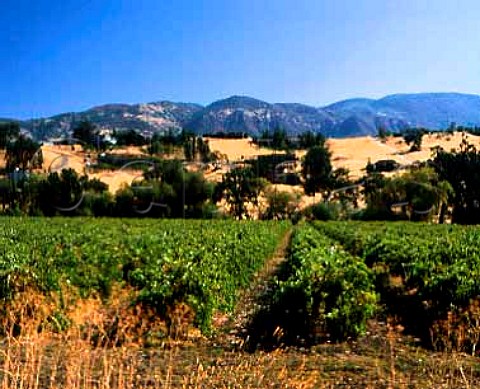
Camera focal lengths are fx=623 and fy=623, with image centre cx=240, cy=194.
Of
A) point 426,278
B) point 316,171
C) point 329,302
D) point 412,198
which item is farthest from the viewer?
point 316,171

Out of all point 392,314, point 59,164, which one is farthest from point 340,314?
point 59,164

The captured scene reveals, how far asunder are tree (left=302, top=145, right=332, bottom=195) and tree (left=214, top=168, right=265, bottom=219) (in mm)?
20771

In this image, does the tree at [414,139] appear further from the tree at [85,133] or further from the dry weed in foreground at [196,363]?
the dry weed in foreground at [196,363]

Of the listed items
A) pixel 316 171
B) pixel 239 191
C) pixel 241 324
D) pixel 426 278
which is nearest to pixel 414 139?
pixel 316 171

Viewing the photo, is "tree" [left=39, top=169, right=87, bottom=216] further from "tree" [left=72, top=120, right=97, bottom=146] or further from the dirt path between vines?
"tree" [left=72, top=120, right=97, bottom=146]

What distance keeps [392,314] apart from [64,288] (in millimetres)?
8403

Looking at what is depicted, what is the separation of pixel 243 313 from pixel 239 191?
2997 inches

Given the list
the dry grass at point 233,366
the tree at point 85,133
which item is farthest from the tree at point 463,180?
the tree at point 85,133

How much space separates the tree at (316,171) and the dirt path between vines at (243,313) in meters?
86.7

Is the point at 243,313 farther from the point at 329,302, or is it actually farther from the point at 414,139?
the point at 414,139

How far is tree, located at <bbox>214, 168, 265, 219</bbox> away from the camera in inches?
3654

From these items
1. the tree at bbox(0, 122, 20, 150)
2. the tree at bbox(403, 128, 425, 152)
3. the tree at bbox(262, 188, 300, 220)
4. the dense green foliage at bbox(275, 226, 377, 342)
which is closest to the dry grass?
the dense green foliage at bbox(275, 226, 377, 342)

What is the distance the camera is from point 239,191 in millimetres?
92812

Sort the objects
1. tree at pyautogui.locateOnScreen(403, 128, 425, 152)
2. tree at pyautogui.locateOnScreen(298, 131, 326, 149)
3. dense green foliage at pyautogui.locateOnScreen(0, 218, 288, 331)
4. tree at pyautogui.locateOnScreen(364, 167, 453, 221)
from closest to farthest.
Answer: dense green foliage at pyautogui.locateOnScreen(0, 218, 288, 331) → tree at pyautogui.locateOnScreen(364, 167, 453, 221) → tree at pyautogui.locateOnScreen(403, 128, 425, 152) → tree at pyautogui.locateOnScreen(298, 131, 326, 149)
